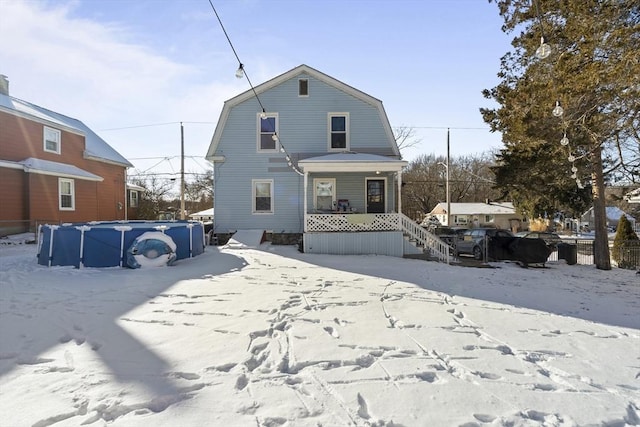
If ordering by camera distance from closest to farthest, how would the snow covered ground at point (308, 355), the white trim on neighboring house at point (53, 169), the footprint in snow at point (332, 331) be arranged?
the snow covered ground at point (308, 355)
the footprint in snow at point (332, 331)
the white trim on neighboring house at point (53, 169)

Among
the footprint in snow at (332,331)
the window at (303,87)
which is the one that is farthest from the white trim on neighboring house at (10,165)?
the footprint in snow at (332,331)

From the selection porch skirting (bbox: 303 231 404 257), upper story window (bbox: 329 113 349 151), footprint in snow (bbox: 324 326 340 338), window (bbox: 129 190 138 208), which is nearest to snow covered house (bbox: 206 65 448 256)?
upper story window (bbox: 329 113 349 151)

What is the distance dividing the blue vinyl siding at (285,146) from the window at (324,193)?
0.40 metres

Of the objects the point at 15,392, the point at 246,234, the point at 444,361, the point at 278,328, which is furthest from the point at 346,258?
the point at 15,392

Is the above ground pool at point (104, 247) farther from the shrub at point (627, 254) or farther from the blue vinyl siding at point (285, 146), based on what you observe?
the shrub at point (627, 254)

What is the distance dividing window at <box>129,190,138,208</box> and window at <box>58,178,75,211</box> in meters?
7.45

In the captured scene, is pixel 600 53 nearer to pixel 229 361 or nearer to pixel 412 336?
pixel 412 336

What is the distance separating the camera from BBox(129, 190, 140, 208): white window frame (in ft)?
84.8

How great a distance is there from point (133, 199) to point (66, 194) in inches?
333

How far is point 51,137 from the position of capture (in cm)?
1836

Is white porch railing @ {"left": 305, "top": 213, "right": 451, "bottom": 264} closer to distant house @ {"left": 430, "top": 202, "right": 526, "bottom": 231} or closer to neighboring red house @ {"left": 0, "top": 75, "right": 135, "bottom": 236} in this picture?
neighboring red house @ {"left": 0, "top": 75, "right": 135, "bottom": 236}

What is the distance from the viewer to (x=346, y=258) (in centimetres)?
1168

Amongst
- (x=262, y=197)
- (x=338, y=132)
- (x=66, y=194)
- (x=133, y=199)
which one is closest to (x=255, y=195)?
(x=262, y=197)

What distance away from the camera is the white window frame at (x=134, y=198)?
25.9 metres
